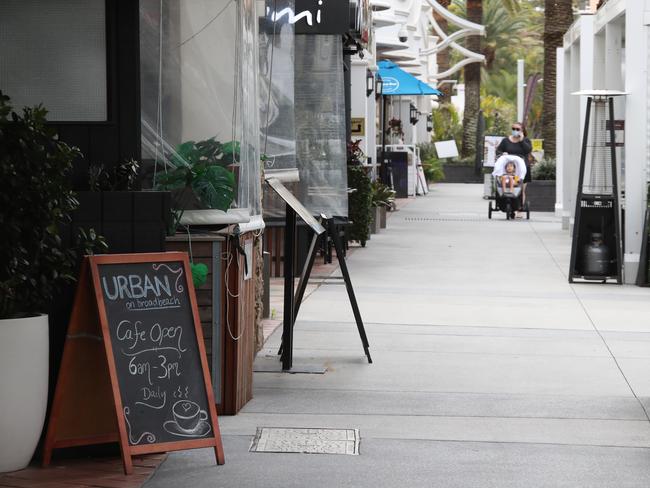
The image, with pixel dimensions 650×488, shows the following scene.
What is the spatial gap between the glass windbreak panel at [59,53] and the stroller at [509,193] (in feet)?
60.2

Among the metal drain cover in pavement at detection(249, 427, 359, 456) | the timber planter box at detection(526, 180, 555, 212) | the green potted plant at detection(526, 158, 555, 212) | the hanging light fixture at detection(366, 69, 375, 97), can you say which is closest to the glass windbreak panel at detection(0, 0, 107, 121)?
the metal drain cover in pavement at detection(249, 427, 359, 456)

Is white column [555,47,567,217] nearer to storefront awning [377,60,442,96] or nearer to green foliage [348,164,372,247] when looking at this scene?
storefront awning [377,60,442,96]

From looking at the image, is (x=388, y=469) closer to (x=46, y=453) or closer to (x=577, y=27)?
(x=46, y=453)

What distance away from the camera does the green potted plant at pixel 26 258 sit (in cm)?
545

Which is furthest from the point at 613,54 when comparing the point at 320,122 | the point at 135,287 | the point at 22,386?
the point at 22,386

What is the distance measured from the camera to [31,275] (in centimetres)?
557

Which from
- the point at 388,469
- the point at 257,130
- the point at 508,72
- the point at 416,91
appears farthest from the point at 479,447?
the point at 508,72

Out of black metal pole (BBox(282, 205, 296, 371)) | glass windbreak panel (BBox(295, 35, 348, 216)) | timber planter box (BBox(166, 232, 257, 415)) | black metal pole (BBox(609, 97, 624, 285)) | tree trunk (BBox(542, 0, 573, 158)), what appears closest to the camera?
timber planter box (BBox(166, 232, 257, 415))

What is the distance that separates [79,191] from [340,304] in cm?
628

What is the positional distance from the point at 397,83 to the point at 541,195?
14.1 ft

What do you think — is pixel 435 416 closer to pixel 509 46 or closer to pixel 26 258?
pixel 26 258

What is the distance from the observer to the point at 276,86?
38.3 feet

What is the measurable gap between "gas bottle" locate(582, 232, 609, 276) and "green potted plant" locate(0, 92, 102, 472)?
31.5 feet

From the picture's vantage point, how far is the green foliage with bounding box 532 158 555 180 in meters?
29.3
